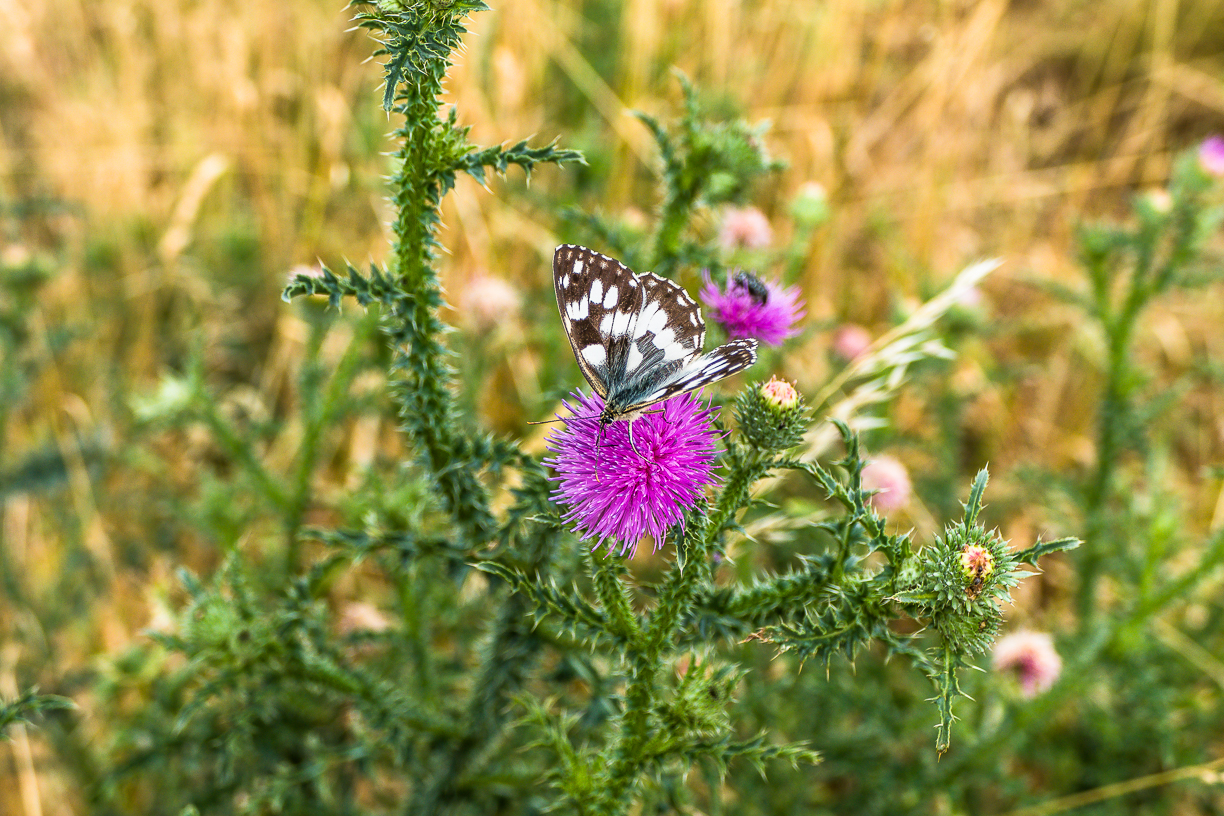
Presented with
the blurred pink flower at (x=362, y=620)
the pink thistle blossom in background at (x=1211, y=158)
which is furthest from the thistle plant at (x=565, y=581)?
the pink thistle blossom in background at (x=1211, y=158)

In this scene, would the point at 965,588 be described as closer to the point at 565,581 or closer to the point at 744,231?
the point at 565,581

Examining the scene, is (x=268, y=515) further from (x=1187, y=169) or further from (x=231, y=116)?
(x=1187, y=169)

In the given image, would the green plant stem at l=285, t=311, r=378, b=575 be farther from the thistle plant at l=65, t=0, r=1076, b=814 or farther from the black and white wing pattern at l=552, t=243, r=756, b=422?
the black and white wing pattern at l=552, t=243, r=756, b=422

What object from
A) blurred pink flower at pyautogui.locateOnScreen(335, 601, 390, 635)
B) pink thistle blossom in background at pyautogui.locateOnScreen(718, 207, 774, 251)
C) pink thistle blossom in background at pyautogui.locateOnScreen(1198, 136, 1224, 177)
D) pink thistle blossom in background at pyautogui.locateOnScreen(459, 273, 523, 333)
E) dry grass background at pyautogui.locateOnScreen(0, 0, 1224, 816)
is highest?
dry grass background at pyautogui.locateOnScreen(0, 0, 1224, 816)

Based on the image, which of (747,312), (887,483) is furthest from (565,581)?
(887,483)

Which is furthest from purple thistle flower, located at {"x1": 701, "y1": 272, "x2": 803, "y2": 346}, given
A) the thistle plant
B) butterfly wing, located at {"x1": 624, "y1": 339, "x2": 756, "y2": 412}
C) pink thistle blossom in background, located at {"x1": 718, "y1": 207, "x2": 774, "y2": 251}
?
pink thistle blossom in background, located at {"x1": 718, "y1": 207, "x2": 774, "y2": 251}

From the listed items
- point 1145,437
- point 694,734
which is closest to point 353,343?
point 694,734
